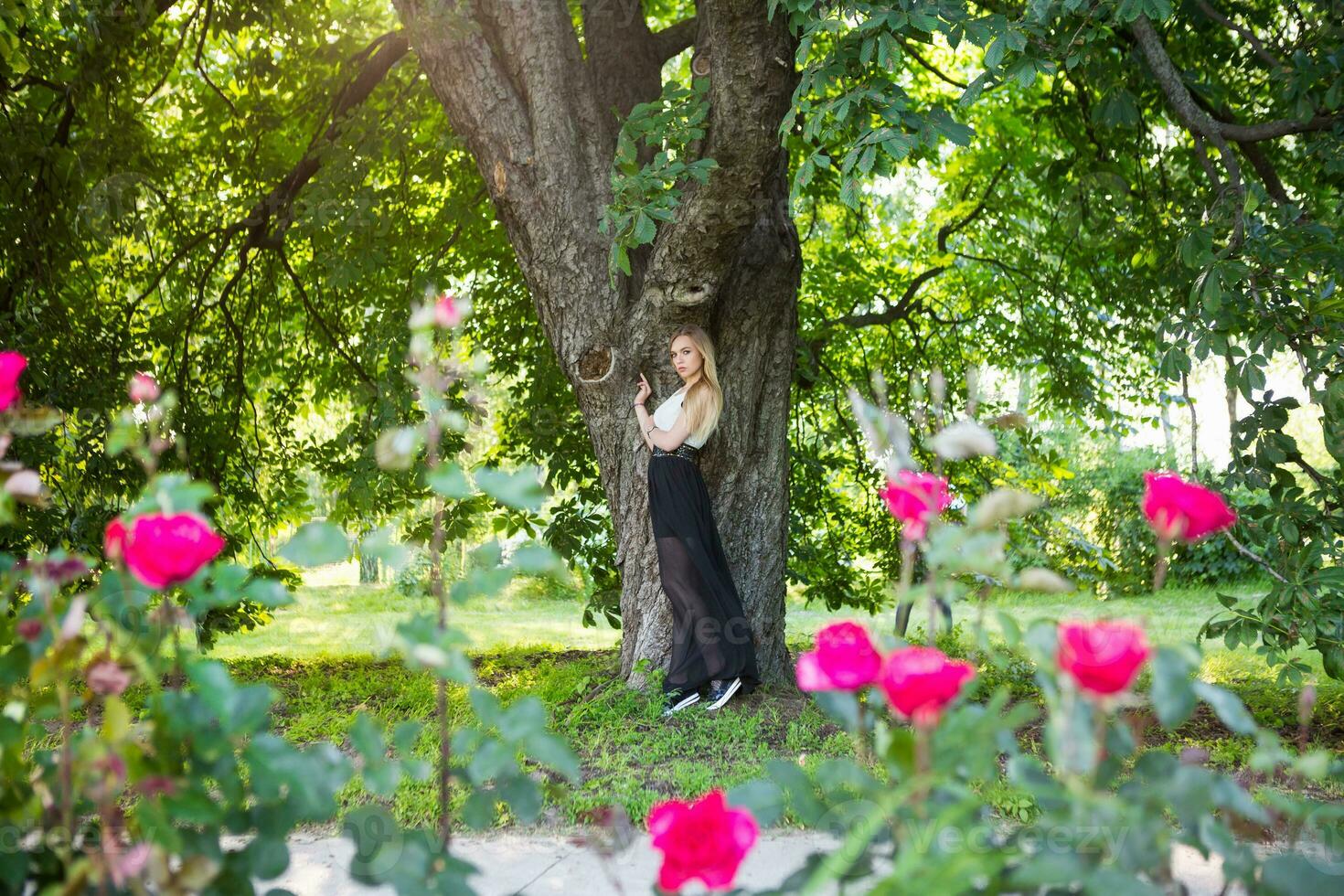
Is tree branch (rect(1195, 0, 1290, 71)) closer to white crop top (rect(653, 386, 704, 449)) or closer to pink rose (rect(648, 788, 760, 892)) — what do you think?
white crop top (rect(653, 386, 704, 449))

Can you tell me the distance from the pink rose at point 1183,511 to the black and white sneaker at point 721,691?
3.69m

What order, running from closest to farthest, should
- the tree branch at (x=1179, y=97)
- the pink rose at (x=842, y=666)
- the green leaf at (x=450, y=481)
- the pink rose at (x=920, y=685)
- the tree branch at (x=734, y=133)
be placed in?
the pink rose at (x=920, y=685)
the pink rose at (x=842, y=666)
the green leaf at (x=450, y=481)
the tree branch at (x=734, y=133)
the tree branch at (x=1179, y=97)

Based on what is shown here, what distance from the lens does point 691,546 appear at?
4.90 m

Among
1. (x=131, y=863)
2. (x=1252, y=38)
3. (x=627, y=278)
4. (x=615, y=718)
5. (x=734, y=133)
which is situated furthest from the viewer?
(x=627, y=278)

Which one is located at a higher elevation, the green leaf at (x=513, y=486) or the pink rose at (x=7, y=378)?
the pink rose at (x=7, y=378)

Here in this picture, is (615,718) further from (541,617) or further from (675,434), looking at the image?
(541,617)

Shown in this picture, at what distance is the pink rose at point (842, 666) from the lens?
124 centimetres

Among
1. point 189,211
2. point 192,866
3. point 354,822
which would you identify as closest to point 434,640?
point 354,822

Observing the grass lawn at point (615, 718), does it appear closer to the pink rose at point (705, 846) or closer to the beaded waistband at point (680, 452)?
the pink rose at point (705, 846)

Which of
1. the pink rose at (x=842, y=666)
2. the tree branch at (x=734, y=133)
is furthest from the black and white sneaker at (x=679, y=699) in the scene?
the pink rose at (x=842, y=666)

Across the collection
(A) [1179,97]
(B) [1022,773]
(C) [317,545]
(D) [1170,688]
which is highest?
(A) [1179,97]

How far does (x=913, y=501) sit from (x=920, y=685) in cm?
44

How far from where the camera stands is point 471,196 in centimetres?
718

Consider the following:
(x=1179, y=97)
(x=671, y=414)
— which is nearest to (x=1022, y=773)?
(x=671, y=414)
